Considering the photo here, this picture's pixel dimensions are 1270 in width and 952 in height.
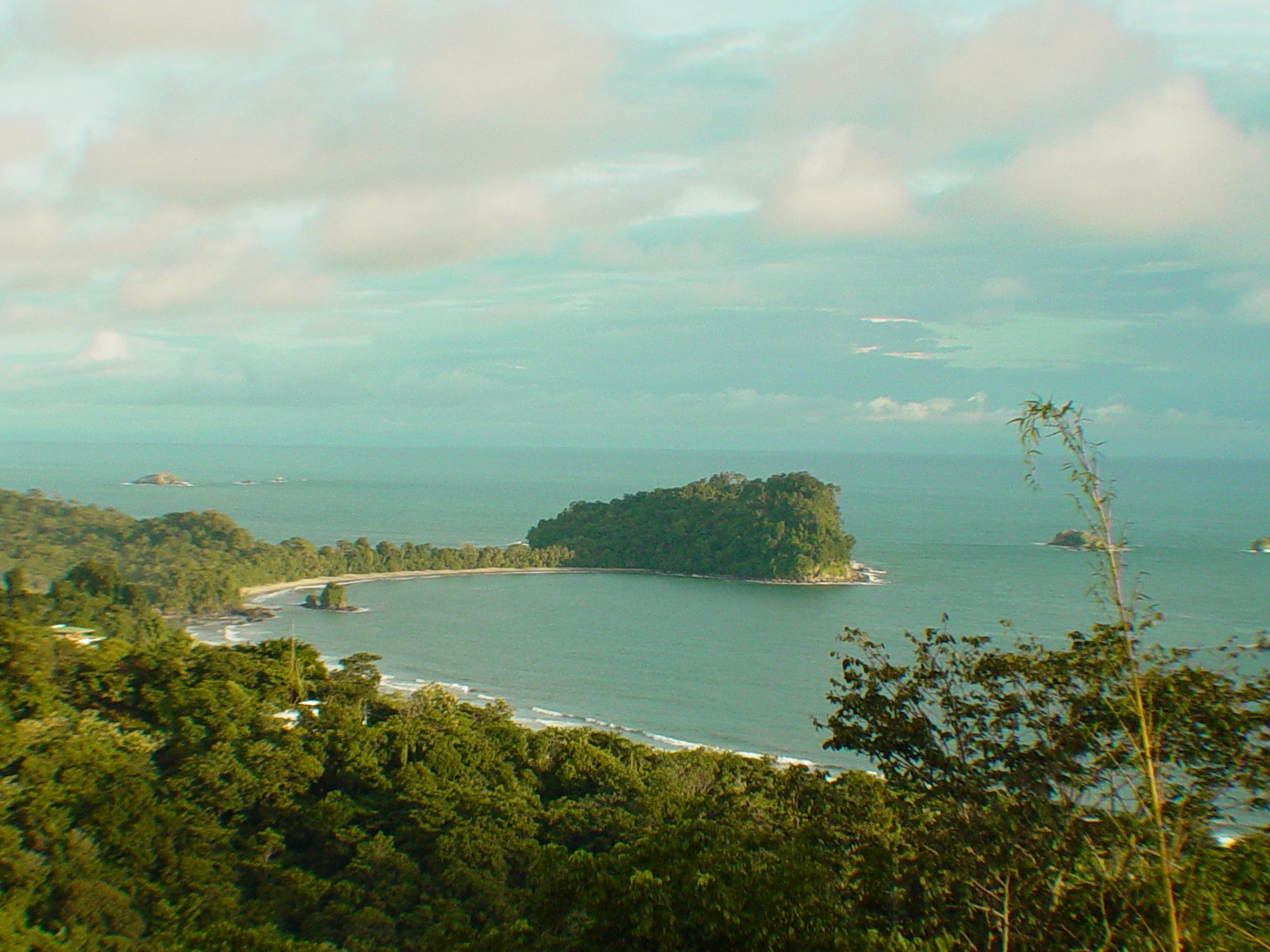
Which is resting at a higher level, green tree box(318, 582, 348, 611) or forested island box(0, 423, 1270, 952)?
forested island box(0, 423, 1270, 952)

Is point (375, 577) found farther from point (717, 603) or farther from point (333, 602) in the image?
point (717, 603)

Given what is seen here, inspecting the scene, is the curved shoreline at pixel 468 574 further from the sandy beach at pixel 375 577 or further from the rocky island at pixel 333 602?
the rocky island at pixel 333 602

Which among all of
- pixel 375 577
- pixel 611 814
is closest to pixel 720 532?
pixel 375 577

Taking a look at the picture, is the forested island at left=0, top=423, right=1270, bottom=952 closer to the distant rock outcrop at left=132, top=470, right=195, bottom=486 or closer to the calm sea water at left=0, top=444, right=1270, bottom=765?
the calm sea water at left=0, top=444, right=1270, bottom=765

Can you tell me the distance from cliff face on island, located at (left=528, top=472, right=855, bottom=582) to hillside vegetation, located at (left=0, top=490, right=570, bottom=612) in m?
2.98

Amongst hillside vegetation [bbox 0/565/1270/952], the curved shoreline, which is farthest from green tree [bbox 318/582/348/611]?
hillside vegetation [bbox 0/565/1270/952]

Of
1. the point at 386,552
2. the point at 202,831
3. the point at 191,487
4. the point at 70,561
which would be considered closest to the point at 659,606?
the point at 386,552

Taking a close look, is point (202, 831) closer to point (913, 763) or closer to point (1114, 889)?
point (913, 763)

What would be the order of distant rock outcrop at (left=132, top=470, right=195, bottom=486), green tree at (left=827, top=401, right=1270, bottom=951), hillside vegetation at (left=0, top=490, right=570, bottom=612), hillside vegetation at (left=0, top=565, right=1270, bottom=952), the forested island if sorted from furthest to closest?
distant rock outcrop at (left=132, top=470, right=195, bottom=486) < hillside vegetation at (left=0, top=490, right=570, bottom=612) < hillside vegetation at (left=0, top=565, right=1270, bottom=952) < the forested island < green tree at (left=827, top=401, right=1270, bottom=951)

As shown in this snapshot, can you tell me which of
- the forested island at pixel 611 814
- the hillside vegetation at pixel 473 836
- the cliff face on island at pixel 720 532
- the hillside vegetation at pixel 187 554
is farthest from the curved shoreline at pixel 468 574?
the hillside vegetation at pixel 473 836

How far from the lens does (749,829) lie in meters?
6.88

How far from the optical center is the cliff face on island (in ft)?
155

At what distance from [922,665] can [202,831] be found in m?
7.79

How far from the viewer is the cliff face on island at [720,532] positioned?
47219 mm
